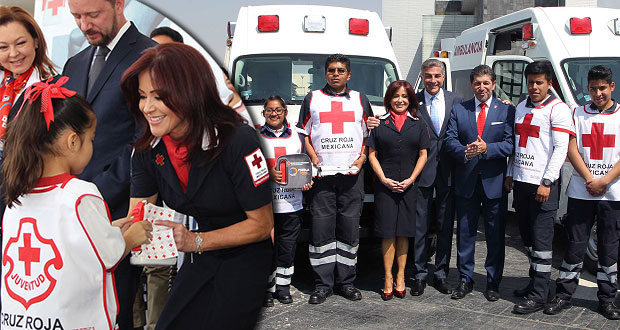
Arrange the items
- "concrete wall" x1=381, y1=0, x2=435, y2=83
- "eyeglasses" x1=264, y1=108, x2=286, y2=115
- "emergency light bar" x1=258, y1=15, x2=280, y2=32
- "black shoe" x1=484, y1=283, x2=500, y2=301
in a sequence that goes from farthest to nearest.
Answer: "concrete wall" x1=381, y1=0, x2=435, y2=83 → "emergency light bar" x1=258, y1=15, x2=280, y2=32 → "black shoe" x1=484, y1=283, x2=500, y2=301 → "eyeglasses" x1=264, y1=108, x2=286, y2=115

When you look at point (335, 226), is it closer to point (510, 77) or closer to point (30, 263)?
point (510, 77)

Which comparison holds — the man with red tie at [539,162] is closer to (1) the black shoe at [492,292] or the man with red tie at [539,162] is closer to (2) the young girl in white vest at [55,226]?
(1) the black shoe at [492,292]

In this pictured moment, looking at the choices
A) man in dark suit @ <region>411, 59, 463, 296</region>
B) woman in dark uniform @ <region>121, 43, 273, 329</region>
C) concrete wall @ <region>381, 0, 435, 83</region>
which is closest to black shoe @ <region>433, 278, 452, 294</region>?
man in dark suit @ <region>411, 59, 463, 296</region>

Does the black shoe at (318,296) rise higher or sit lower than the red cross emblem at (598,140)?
lower

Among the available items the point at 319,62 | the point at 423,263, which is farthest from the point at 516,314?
the point at 319,62

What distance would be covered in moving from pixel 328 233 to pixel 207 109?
3455 mm

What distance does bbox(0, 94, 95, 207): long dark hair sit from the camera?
1.06m

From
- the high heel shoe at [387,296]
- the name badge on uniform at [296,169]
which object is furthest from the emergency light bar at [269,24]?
the name badge on uniform at [296,169]

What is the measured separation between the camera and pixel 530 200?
13.9 feet

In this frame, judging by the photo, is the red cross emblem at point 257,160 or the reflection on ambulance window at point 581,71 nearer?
the red cross emblem at point 257,160

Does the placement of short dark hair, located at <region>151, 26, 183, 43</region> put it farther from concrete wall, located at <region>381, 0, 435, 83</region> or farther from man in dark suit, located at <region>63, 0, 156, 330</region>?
concrete wall, located at <region>381, 0, 435, 83</region>

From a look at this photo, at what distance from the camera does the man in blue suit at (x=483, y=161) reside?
171 inches

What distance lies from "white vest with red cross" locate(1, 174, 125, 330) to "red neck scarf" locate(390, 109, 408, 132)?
11.0 feet

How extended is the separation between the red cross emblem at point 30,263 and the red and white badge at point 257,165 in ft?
1.23
